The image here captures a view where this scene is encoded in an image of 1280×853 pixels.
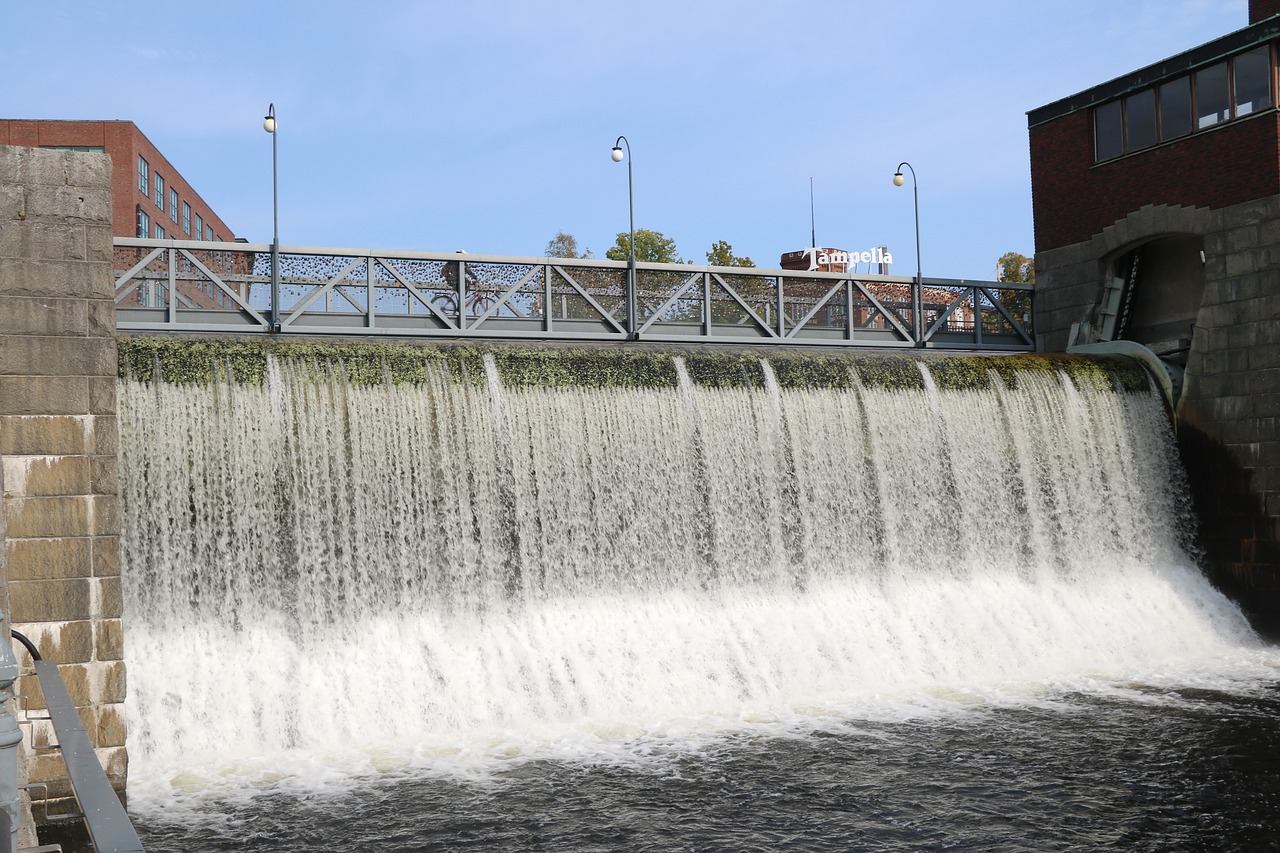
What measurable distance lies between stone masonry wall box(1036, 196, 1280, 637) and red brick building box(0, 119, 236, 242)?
5168 centimetres

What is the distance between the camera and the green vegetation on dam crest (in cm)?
1436

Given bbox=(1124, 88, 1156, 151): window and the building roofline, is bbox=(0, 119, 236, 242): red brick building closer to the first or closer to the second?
the building roofline

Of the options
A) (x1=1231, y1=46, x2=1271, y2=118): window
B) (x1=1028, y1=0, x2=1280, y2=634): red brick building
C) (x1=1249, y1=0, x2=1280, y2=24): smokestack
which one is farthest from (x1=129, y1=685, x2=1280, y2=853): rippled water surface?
(x1=1249, y1=0, x2=1280, y2=24): smokestack

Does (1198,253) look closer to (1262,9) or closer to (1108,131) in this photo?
(1108,131)

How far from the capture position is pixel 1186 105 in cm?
2169

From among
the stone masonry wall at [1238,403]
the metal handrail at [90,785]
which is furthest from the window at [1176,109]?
the metal handrail at [90,785]

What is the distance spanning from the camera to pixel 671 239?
63438 mm

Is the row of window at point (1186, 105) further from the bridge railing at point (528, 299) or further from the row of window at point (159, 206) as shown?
the row of window at point (159, 206)

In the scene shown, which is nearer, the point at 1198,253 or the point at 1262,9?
the point at 1198,253

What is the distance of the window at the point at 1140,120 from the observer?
22312 mm

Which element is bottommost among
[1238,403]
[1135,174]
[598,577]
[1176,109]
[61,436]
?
[598,577]

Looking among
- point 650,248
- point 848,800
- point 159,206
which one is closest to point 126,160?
point 159,206

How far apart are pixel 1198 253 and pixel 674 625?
44.5 ft

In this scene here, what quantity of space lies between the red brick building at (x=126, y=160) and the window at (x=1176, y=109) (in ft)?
164
